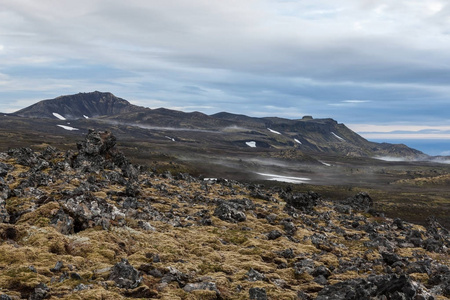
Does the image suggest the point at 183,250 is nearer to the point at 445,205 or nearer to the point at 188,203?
the point at 188,203

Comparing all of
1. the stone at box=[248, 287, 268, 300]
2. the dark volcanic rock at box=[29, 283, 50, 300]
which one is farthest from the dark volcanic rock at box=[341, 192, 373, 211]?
the dark volcanic rock at box=[29, 283, 50, 300]

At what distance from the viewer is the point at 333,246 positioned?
31500 millimetres

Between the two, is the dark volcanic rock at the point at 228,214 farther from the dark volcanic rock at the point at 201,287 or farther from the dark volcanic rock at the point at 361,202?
the dark volcanic rock at the point at 361,202

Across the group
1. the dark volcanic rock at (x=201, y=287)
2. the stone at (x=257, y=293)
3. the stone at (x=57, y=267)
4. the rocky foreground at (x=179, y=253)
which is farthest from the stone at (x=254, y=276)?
the stone at (x=57, y=267)

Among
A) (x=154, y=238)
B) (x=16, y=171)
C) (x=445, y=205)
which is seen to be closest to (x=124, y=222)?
(x=154, y=238)

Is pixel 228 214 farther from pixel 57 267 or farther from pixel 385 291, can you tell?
pixel 385 291

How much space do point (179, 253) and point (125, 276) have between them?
7102mm

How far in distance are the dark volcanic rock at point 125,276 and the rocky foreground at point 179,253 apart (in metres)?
0.05

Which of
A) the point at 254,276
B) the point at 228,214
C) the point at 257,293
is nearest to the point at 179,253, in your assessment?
the point at 254,276

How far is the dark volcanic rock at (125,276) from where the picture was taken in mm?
15781

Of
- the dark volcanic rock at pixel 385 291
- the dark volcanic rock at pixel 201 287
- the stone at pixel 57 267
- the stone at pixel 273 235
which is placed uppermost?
the dark volcanic rock at pixel 385 291

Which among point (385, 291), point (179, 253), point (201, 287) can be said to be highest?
point (385, 291)

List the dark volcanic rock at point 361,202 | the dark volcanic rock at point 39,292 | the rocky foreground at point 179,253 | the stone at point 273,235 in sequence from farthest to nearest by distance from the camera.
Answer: the dark volcanic rock at point 361,202, the stone at point 273,235, the rocky foreground at point 179,253, the dark volcanic rock at point 39,292

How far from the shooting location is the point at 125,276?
1628 cm
